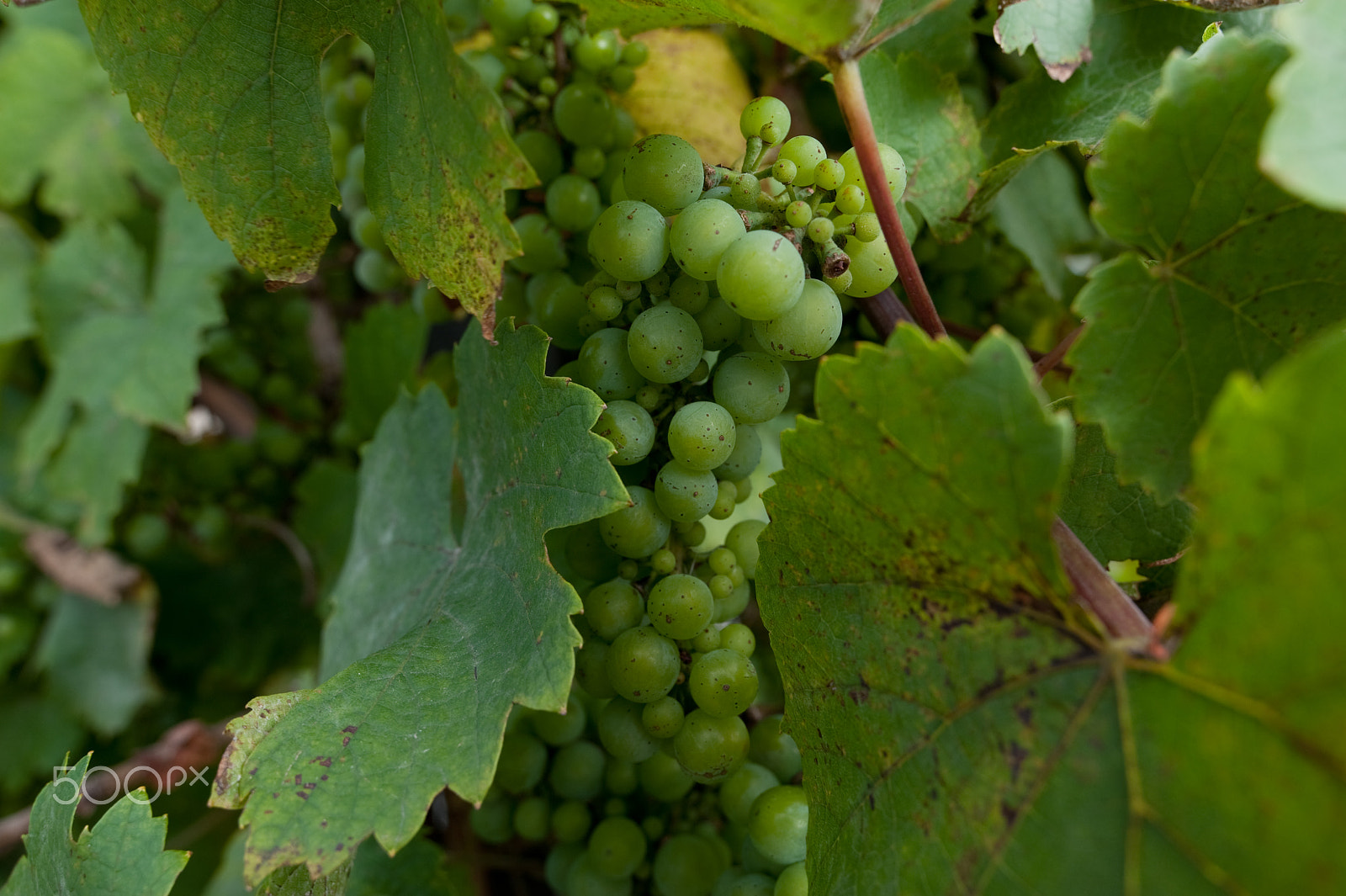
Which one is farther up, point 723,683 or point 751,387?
point 751,387

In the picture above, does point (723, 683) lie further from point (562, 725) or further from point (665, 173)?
point (665, 173)

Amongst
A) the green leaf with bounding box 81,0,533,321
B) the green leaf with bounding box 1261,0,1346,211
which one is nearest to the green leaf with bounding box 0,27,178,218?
the green leaf with bounding box 81,0,533,321

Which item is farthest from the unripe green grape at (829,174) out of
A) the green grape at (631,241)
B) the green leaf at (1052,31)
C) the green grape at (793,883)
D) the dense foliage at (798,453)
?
the green grape at (793,883)

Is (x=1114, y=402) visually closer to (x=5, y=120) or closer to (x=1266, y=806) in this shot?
(x=1266, y=806)

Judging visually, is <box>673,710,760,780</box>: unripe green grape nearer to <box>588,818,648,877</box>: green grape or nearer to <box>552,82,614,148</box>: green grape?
<box>588,818,648,877</box>: green grape

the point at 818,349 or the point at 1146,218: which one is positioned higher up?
the point at 1146,218

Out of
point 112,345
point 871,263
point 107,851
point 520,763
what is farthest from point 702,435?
point 112,345

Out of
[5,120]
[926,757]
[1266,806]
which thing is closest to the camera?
[1266,806]

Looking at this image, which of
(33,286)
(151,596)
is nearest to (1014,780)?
(151,596)
